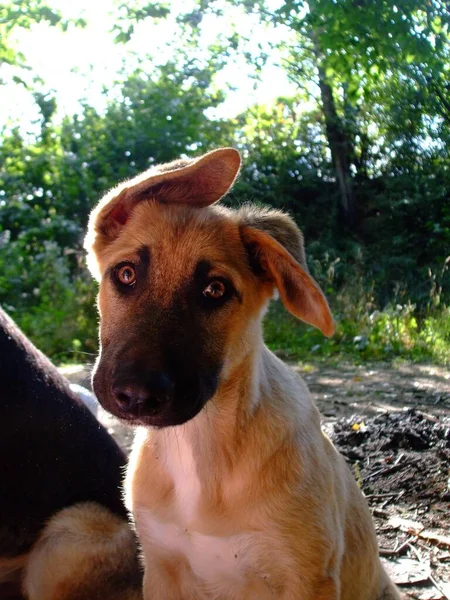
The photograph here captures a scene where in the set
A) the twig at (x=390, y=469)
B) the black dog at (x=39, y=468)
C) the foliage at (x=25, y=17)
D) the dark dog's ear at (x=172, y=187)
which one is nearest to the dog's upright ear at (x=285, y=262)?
the dark dog's ear at (x=172, y=187)

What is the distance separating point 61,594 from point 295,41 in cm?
987

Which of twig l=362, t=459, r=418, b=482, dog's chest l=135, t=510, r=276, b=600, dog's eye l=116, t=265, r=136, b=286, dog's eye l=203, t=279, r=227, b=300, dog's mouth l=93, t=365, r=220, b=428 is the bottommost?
twig l=362, t=459, r=418, b=482

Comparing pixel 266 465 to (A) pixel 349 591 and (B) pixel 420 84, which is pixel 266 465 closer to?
(A) pixel 349 591

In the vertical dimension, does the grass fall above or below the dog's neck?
below

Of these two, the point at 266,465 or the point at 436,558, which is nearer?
the point at 266,465

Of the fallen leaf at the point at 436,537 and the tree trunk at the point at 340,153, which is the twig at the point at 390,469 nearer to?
the fallen leaf at the point at 436,537

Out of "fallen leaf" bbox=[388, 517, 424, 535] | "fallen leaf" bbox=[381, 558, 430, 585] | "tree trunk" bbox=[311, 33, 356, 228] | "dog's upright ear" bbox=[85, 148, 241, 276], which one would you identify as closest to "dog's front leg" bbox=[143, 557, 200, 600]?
"fallen leaf" bbox=[381, 558, 430, 585]

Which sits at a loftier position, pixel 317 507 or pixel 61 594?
pixel 317 507

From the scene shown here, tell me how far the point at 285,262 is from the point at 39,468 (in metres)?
1.35

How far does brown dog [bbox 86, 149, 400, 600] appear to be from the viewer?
2.39 metres

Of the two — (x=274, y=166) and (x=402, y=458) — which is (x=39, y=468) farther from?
(x=274, y=166)

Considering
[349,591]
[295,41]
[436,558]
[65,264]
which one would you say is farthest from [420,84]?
[349,591]

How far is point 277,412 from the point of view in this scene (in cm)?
266

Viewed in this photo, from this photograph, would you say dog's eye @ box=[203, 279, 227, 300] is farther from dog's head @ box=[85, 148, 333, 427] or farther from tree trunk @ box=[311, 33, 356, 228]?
tree trunk @ box=[311, 33, 356, 228]
